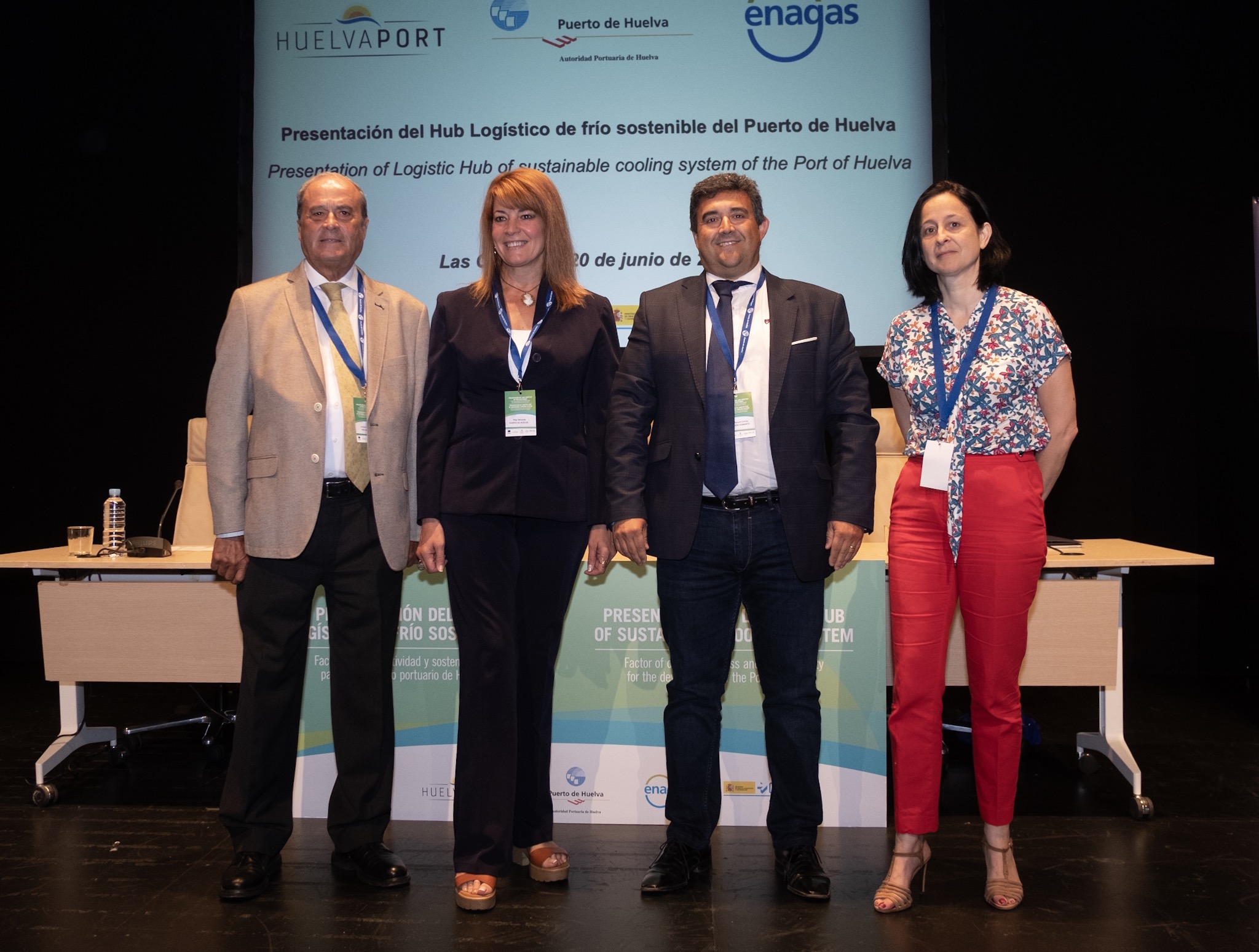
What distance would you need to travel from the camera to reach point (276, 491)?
2.37 metres

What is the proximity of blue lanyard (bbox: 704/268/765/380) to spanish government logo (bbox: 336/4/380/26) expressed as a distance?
10.2 feet

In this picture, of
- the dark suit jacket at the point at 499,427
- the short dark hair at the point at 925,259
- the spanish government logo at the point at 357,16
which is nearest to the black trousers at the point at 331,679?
the dark suit jacket at the point at 499,427

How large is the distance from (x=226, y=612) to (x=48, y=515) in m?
2.84

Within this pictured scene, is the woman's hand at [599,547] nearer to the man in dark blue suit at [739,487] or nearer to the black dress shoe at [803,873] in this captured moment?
the man in dark blue suit at [739,487]

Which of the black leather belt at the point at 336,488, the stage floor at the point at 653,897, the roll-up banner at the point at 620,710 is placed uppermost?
the black leather belt at the point at 336,488

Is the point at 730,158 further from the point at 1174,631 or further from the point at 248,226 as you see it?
the point at 1174,631

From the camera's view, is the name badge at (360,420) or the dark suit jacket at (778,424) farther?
the name badge at (360,420)

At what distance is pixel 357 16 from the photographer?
4602 mm

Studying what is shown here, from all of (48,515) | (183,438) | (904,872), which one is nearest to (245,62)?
(183,438)

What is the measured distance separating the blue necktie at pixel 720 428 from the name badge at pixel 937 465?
444 mm

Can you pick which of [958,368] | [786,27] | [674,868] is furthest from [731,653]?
[786,27]

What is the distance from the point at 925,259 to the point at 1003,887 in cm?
155

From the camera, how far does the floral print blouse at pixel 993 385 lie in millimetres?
2246

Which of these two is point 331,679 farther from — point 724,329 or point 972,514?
point 972,514
